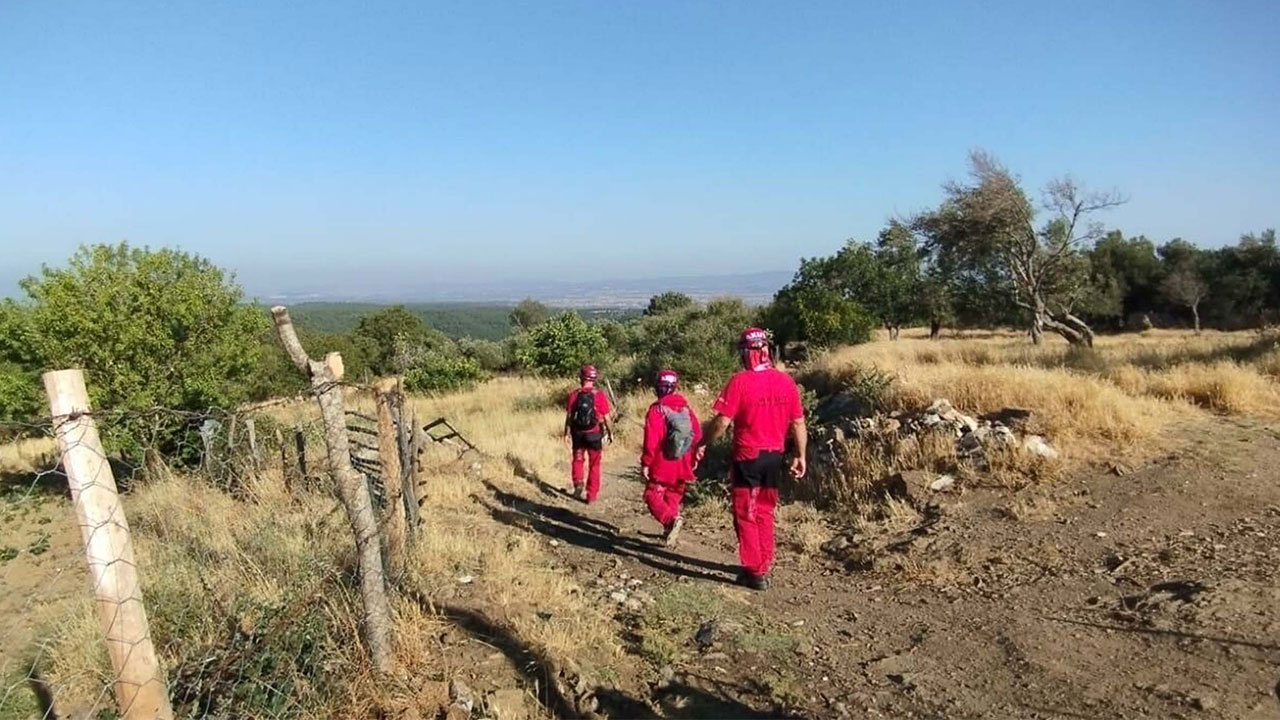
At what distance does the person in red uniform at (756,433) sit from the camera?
228 inches

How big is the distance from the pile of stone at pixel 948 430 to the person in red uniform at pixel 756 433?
3.09 m

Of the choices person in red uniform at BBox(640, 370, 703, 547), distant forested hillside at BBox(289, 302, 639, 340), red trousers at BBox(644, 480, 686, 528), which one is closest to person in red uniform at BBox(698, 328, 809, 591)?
person in red uniform at BBox(640, 370, 703, 547)

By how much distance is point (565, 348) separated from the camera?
2389cm

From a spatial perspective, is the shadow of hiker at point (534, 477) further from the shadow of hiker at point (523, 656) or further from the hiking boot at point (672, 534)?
the shadow of hiker at point (523, 656)

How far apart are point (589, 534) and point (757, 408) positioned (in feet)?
9.69

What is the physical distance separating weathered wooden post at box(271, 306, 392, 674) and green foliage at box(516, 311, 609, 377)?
62.9 ft

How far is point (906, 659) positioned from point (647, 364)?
674 inches

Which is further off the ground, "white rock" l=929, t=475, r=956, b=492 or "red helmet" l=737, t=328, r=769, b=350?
"red helmet" l=737, t=328, r=769, b=350

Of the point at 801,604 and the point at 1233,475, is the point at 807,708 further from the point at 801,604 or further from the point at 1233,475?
the point at 1233,475

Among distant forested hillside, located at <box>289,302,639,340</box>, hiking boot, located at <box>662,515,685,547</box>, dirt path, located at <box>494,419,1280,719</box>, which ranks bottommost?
distant forested hillside, located at <box>289,302,639,340</box>

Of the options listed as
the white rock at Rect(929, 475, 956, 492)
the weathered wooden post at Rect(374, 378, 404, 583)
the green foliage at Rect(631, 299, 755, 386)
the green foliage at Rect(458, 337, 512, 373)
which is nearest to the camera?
the weathered wooden post at Rect(374, 378, 404, 583)

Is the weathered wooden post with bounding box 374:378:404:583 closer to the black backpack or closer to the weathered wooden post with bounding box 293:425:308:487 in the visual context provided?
the weathered wooden post with bounding box 293:425:308:487

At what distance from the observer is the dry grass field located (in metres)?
4.03

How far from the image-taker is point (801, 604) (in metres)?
5.70
